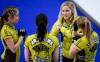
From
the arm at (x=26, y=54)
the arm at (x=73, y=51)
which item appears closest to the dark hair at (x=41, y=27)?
the arm at (x=26, y=54)

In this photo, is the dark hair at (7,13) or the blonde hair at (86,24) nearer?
the blonde hair at (86,24)

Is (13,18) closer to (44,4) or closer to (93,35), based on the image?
(44,4)

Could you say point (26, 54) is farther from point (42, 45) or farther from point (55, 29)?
point (55, 29)

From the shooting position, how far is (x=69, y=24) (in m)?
2.49

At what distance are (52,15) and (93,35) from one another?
0.45 m

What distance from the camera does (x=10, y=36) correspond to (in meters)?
2.51

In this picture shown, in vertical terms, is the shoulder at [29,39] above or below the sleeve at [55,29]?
below

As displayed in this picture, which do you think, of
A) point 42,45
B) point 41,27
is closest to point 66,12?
point 41,27

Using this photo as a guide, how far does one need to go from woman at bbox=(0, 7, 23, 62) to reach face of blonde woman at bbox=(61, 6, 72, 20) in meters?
0.46

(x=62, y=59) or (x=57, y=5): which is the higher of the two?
(x=57, y=5)

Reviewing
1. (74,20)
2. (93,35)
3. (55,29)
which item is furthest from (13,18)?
(93,35)

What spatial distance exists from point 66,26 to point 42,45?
308mm

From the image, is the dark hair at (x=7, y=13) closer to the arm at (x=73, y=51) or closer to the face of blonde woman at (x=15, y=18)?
the face of blonde woman at (x=15, y=18)

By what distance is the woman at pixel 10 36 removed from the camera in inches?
98.8
